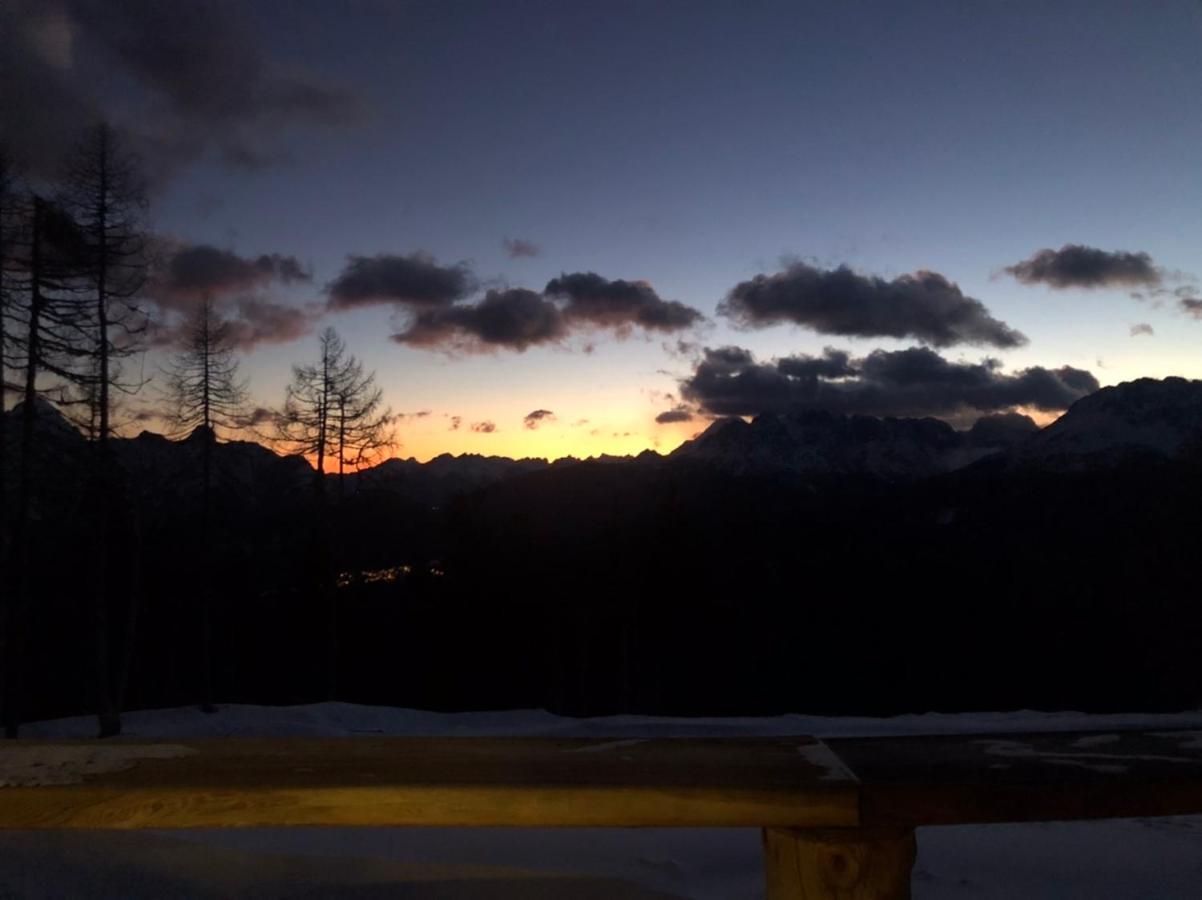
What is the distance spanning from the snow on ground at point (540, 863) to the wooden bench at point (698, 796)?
1771 mm

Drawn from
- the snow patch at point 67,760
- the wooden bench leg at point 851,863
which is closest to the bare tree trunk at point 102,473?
the snow patch at point 67,760

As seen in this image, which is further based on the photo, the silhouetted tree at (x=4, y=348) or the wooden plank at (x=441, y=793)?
the silhouetted tree at (x=4, y=348)

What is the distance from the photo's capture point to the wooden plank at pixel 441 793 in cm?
179

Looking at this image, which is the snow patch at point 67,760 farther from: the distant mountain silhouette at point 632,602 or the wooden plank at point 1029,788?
the distant mountain silhouette at point 632,602

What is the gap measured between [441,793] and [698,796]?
0.48m

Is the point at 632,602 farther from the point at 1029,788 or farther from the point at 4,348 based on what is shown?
the point at 1029,788

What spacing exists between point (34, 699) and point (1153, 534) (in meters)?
32.8

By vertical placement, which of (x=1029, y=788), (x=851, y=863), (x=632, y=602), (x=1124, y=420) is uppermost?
(x=1124, y=420)

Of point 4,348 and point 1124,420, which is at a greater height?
point 1124,420

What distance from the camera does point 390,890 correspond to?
352cm

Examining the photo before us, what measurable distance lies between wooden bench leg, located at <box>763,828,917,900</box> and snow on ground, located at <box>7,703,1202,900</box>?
1890 mm

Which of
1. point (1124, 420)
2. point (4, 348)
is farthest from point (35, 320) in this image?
point (1124, 420)

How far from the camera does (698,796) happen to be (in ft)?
5.88

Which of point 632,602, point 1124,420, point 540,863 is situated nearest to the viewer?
point 540,863
